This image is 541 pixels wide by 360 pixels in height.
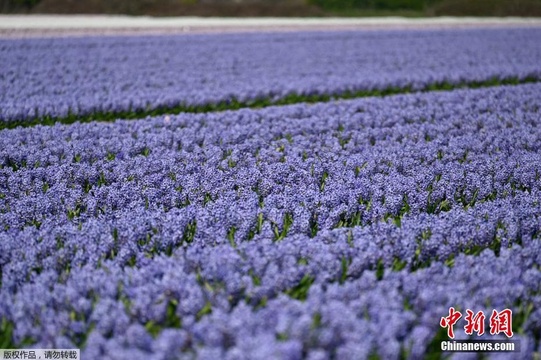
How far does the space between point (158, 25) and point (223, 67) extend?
10291 millimetres

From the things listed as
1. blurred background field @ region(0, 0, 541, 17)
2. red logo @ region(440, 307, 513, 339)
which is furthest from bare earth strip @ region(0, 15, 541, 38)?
red logo @ region(440, 307, 513, 339)

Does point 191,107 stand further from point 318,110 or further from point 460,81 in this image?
point 460,81

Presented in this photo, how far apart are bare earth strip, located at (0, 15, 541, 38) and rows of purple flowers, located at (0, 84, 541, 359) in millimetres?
12349

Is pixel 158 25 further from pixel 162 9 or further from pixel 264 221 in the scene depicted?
pixel 264 221

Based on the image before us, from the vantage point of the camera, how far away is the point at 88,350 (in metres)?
2.68

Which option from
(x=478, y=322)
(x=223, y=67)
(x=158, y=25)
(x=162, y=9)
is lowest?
(x=478, y=322)

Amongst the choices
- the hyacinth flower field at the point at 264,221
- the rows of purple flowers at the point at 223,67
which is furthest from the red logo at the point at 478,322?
the rows of purple flowers at the point at 223,67

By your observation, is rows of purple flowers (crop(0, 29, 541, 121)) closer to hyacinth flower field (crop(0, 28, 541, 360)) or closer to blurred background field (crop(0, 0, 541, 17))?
hyacinth flower field (crop(0, 28, 541, 360))

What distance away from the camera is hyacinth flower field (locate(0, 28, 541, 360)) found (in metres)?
2.88

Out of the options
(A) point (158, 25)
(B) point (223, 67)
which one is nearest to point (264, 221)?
(B) point (223, 67)

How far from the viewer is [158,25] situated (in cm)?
2011

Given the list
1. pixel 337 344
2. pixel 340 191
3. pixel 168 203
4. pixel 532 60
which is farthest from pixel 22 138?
pixel 532 60

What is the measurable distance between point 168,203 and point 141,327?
1.89 metres

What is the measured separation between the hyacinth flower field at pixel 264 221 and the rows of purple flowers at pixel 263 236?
0.6 inches
